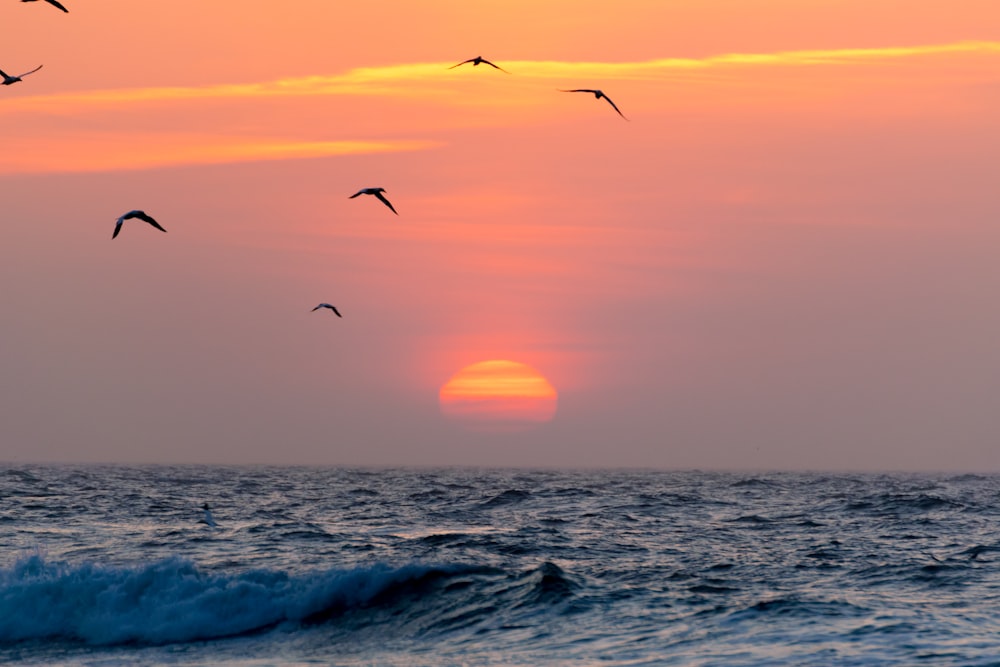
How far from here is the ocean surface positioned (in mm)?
20031

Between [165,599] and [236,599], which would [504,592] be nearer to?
[236,599]

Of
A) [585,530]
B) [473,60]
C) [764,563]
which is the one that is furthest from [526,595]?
[473,60]

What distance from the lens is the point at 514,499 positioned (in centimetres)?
4881

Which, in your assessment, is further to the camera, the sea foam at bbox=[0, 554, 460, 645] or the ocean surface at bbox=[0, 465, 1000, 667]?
the sea foam at bbox=[0, 554, 460, 645]

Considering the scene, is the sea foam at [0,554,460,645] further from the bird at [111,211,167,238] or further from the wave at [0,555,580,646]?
the bird at [111,211,167,238]

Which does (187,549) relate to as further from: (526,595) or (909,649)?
(909,649)

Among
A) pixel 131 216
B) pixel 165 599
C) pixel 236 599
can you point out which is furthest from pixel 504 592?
pixel 131 216

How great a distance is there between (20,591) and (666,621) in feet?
45.7

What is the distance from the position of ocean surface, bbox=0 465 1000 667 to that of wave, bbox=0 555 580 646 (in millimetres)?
51

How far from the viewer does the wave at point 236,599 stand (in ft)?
76.9

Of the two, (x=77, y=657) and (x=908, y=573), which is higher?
(x=908, y=573)

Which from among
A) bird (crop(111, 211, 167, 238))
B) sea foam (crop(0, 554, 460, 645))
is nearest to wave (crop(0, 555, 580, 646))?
sea foam (crop(0, 554, 460, 645))

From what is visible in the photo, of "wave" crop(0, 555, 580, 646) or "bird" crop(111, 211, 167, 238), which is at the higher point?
"bird" crop(111, 211, 167, 238)

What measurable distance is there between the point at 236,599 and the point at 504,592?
18.3 feet
